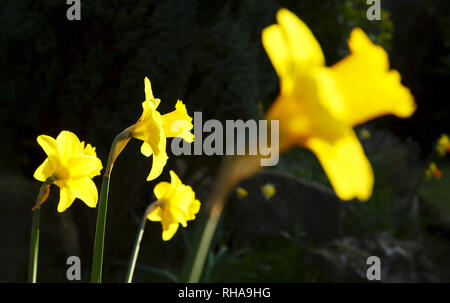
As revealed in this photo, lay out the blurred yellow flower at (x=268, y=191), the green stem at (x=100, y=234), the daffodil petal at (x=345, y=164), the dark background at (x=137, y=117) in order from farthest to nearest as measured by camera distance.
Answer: the blurred yellow flower at (x=268, y=191), the dark background at (x=137, y=117), the green stem at (x=100, y=234), the daffodil petal at (x=345, y=164)

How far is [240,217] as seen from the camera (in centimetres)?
360

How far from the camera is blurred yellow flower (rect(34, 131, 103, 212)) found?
2.60ft

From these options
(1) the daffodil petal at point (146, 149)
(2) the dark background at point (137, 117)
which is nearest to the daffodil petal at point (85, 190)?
(1) the daffodil petal at point (146, 149)

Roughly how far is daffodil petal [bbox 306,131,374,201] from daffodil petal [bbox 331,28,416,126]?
0.02m

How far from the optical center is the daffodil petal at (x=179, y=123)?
790 millimetres

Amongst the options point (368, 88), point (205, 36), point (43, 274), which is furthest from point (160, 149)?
point (43, 274)

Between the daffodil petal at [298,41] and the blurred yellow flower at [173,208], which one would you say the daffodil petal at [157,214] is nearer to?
the blurred yellow flower at [173,208]

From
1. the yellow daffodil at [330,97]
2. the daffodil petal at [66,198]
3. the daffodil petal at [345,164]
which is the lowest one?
the daffodil petal at [345,164]

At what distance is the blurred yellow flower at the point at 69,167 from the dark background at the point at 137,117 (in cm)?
181

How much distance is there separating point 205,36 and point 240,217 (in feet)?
4.41

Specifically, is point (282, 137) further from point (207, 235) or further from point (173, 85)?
point (173, 85)

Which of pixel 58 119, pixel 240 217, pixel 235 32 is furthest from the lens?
pixel 240 217

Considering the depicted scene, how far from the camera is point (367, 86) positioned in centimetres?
46

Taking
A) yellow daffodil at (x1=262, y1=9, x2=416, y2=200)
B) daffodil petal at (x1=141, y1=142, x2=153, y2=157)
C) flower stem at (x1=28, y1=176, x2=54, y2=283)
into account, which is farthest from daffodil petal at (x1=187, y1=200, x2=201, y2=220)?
yellow daffodil at (x1=262, y1=9, x2=416, y2=200)
